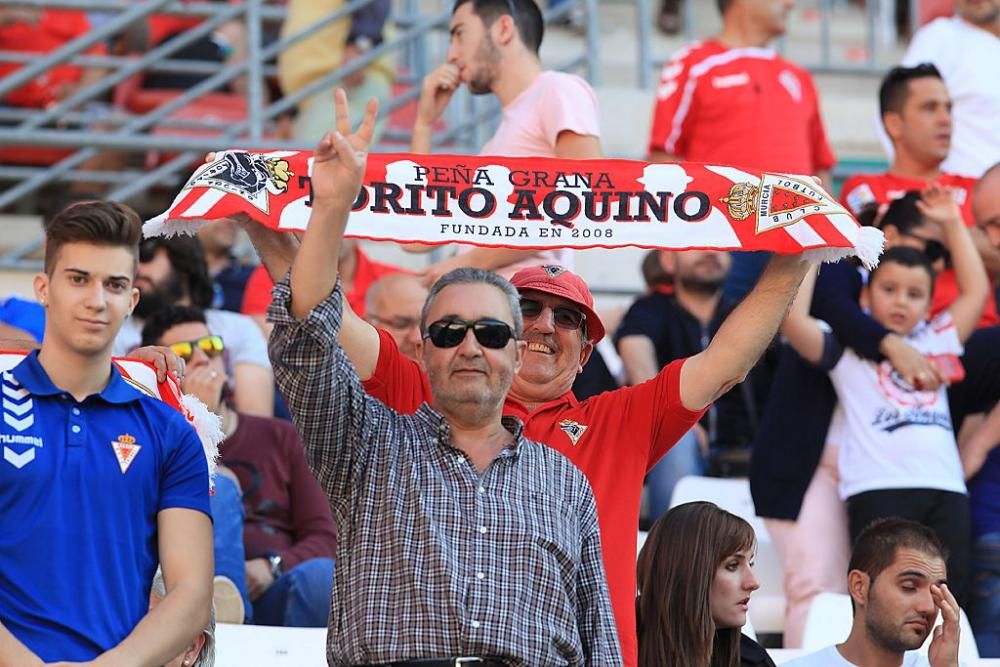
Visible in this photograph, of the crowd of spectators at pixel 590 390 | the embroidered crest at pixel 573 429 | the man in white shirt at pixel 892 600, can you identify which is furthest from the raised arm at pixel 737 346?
the man in white shirt at pixel 892 600

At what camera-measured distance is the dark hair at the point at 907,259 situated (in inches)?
269

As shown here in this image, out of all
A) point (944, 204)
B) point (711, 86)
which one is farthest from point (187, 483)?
point (711, 86)

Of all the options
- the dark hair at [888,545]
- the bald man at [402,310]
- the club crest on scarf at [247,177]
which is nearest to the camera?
the club crest on scarf at [247,177]

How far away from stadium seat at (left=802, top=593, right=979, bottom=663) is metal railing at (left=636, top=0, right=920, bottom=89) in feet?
15.4

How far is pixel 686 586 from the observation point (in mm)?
5234

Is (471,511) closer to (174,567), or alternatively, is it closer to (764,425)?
(174,567)

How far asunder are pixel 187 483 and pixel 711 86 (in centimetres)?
459

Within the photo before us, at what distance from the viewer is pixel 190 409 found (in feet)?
15.9

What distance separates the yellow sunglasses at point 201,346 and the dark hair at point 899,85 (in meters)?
3.20

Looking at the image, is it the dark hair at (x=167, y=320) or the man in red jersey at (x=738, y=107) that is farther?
the man in red jersey at (x=738, y=107)

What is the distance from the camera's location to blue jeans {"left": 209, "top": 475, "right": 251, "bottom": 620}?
5984 millimetres

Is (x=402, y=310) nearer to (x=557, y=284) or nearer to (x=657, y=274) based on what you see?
(x=657, y=274)

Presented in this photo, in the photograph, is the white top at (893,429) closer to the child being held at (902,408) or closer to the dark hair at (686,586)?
the child being held at (902,408)

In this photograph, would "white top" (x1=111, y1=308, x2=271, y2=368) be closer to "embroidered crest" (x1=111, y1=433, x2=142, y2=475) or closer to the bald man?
the bald man
